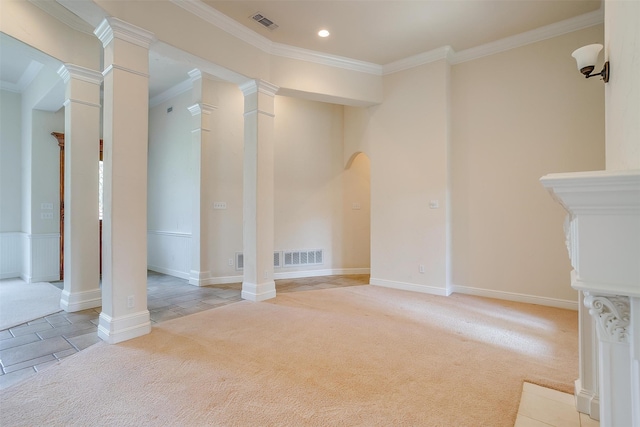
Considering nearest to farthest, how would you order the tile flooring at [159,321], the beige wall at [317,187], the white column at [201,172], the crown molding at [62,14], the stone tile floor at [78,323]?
the tile flooring at [159,321], the stone tile floor at [78,323], the crown molding at [62,14], the white column at [201,172], the beige wall at [317,187]

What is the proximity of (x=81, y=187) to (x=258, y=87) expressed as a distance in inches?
97.1

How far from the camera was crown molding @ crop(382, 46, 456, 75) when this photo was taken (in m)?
4.42

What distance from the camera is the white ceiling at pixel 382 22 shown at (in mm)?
3396

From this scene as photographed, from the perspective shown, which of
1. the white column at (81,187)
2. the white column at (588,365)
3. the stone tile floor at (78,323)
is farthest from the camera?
the white column at (81,187)

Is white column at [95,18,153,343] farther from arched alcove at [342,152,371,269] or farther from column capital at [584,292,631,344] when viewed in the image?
arched alcove at [342,152,371,269]

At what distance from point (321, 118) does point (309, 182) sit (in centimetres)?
125

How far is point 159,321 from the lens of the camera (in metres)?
3.35

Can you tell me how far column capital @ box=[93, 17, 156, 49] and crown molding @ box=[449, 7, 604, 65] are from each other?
3.95 meters

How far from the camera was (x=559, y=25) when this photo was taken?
3809 millimetres

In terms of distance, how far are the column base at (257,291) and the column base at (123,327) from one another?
1366mm

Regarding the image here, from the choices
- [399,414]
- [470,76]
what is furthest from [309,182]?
[399,414]

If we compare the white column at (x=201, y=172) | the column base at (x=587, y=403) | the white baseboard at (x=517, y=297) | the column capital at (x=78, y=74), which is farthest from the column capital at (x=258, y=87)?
the column base at (x=587, y=403)

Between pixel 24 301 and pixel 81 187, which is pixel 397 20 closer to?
pixel 81 187

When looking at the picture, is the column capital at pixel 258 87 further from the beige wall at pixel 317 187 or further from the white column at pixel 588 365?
the white column at pixel 588 365
